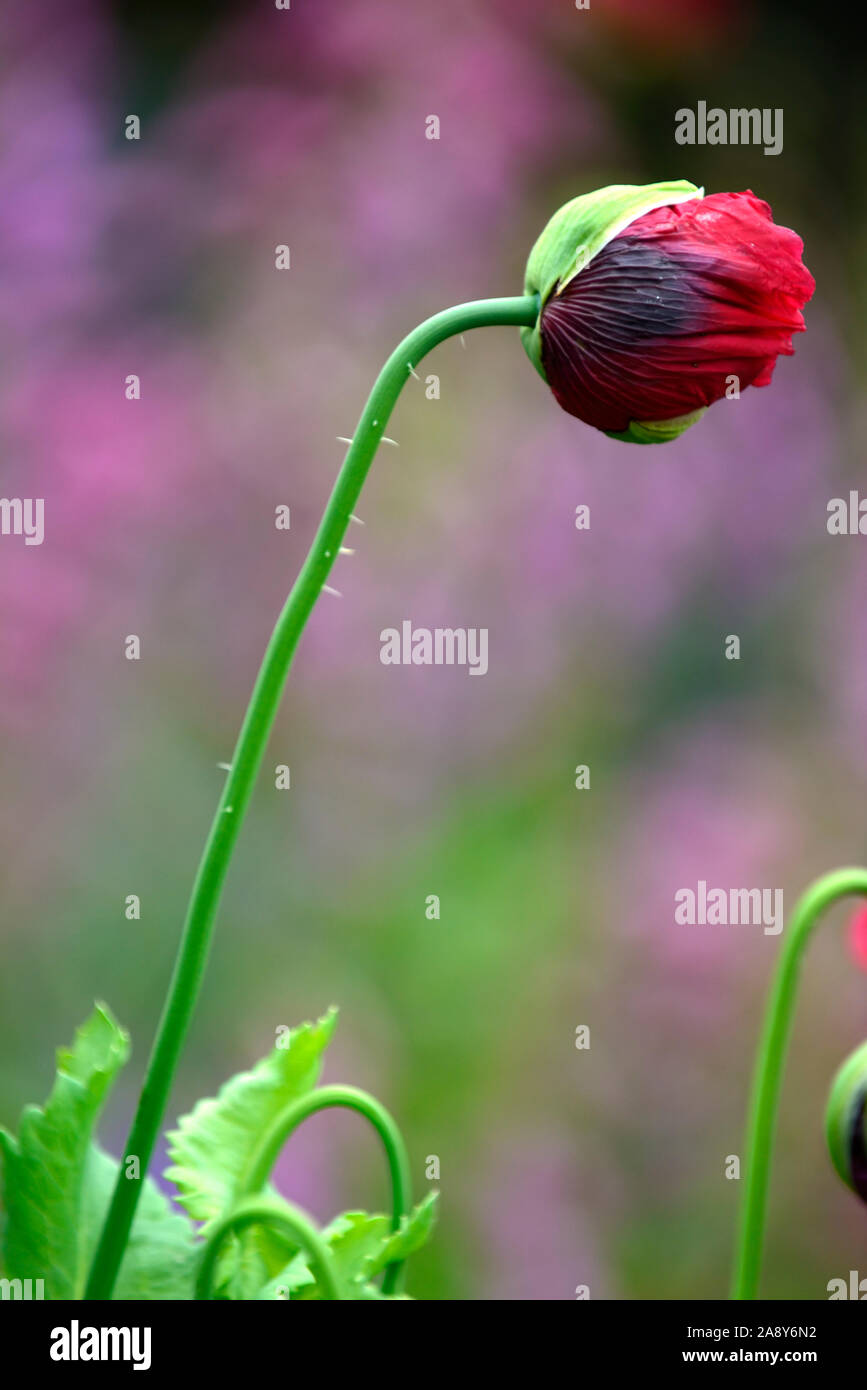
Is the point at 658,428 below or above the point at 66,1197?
above

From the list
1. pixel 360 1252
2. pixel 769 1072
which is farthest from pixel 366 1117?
pixel 769 1072

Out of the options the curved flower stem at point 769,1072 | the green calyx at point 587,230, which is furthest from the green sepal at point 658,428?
the curved flower stem at point 769,1072

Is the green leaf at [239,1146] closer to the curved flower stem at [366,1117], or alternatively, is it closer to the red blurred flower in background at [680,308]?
the curved flower stem at [366,1117]

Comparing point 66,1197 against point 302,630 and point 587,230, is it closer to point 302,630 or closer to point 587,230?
point 302,630
